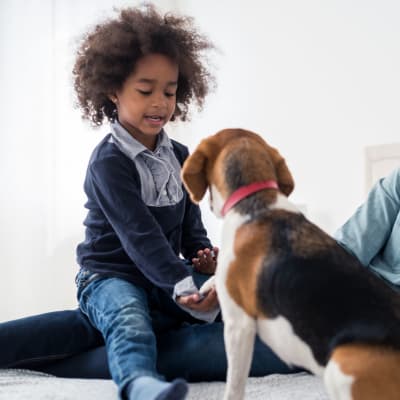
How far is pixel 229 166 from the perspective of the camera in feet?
3.46

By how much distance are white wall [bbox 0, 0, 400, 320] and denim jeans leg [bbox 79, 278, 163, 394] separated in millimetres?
1076

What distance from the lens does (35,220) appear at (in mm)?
2545

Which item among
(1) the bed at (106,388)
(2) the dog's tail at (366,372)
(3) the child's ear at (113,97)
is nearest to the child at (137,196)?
(3) the child's ear at (113,97)

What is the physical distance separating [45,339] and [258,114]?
5.97 feet

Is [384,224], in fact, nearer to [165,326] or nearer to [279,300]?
[165,326]

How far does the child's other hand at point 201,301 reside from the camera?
Result: 1.20 meters

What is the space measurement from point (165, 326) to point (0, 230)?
3.86 ft

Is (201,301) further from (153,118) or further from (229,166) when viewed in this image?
(153,118)

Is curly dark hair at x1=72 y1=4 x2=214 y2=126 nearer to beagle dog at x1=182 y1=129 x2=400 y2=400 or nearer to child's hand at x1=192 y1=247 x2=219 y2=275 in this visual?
child's hand at x1=192 y1=247 x2=219 y2=275

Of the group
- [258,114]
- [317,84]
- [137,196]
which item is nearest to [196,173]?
[137,196]

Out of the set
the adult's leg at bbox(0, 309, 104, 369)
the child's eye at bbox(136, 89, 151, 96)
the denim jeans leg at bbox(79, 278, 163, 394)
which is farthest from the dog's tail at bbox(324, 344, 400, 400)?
the child's eye at bbox(136, 89, 151, 96)

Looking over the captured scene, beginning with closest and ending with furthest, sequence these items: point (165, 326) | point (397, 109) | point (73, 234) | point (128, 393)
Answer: point (128, 393), point (165, 326), point (397, 109), point (73, 234)

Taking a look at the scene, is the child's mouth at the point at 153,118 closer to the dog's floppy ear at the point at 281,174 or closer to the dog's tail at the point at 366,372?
the dog's floppy ear at the point at 281,174

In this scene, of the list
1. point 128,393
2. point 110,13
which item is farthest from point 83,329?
point 110,13
